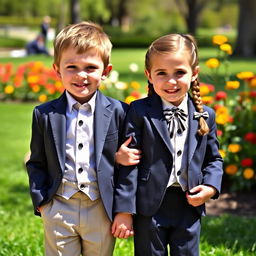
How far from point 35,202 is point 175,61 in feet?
2.99

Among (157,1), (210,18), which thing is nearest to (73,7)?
(157,1)

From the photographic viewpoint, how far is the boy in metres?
2.47

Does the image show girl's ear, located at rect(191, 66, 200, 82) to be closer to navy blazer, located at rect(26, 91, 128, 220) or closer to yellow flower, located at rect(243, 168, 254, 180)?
navy blazer, located at rect(26, 91, 128, 220)

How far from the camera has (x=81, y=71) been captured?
96.7 inches

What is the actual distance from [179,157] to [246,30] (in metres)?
20.6

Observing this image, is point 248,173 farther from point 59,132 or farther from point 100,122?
point 59,132

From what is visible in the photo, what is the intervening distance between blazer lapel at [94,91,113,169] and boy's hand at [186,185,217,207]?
45 centimetres

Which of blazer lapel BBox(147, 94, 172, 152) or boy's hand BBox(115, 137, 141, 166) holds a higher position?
blazer lapel BBox(147, 94, 172, 152)

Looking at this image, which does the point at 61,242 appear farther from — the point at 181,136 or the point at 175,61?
the point at 175,61

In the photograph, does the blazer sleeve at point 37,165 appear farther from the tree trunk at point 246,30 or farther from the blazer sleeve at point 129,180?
the tree trunk at point 246,30

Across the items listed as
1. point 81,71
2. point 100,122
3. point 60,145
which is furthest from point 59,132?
point 81,71

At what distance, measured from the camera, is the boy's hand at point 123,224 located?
8.20ft

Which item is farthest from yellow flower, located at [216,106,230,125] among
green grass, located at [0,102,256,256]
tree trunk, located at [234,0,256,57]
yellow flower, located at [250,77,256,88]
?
tree trunk, located at [234,0,256,57]

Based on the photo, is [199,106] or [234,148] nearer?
[199,106]
